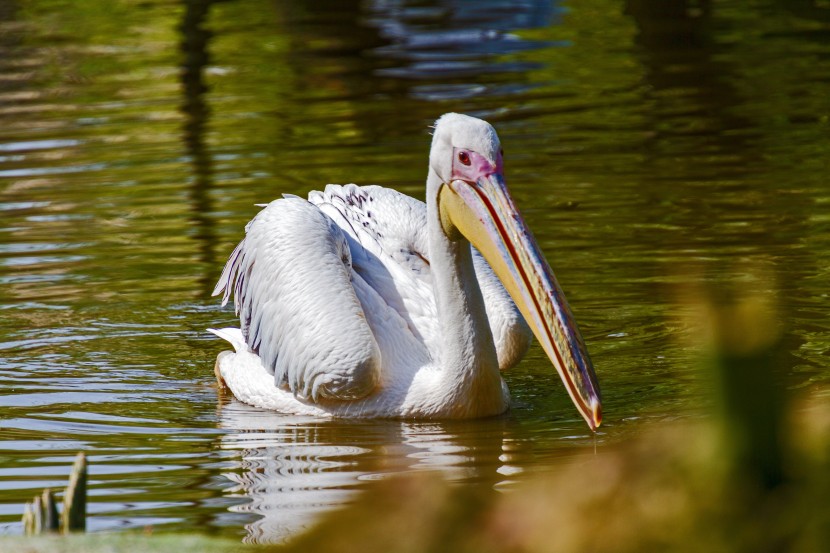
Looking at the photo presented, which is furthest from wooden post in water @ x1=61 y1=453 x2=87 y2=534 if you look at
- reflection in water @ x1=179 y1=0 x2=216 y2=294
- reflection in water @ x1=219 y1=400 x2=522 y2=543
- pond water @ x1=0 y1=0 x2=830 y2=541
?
reflection in water @ x1=179 y1=0 x2=216 y2=294

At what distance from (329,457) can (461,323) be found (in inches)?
25.8

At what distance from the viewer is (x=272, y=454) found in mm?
4508

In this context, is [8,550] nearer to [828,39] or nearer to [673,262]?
[673,262]

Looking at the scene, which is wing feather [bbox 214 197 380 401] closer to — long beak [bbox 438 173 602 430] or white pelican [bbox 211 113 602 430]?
white pelican [bbox 211 113 602 430]

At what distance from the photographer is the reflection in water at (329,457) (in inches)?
152

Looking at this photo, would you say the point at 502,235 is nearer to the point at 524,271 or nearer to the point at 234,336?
the point at 524,271

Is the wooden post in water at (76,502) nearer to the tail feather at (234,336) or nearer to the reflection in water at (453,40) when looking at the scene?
the tail feather at (234,336)

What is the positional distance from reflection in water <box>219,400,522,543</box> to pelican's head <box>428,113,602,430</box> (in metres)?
0.38

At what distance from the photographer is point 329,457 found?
14.6 feet

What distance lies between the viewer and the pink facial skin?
451 centimetres

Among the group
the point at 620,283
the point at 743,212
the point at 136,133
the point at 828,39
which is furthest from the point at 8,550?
the point at 828,39

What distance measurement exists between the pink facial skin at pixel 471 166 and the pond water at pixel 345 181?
2.89 feet

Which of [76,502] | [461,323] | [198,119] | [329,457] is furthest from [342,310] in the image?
[198,119]

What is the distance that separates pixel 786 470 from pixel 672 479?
9cm
